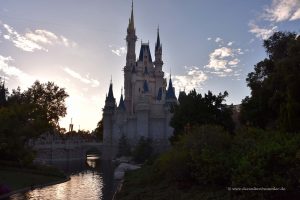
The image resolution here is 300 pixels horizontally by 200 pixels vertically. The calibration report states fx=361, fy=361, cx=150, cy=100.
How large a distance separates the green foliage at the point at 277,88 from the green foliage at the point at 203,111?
11.3 feet

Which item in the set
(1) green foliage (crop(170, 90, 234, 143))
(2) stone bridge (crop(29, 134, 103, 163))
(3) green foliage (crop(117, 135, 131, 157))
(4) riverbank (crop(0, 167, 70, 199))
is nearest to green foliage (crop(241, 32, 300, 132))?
(1) green foliage (crop(170, 90, 234, 143))

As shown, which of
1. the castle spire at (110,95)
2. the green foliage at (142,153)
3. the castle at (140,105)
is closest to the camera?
the green foliage at (142,153)

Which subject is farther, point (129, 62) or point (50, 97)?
point (129, 62)

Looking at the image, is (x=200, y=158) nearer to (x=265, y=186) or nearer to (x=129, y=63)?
(x=265, y=186)

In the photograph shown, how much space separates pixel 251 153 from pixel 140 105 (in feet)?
173

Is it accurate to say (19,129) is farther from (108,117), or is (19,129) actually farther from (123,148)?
(108,117)

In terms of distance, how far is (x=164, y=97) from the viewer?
75750mm

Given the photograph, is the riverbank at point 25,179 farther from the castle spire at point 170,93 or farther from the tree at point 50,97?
the castle spire at point 170,93

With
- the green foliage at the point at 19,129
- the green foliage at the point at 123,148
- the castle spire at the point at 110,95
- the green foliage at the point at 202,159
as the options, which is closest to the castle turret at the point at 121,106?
the castle spire at the point at 110,95

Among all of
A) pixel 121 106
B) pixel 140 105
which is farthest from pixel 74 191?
pixel 121 106

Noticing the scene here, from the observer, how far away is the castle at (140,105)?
67.3 metres

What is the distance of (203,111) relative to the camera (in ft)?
114

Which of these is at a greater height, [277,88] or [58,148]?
[277,88]

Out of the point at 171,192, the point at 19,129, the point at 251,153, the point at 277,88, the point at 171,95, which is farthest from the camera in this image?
the point at 171,95
